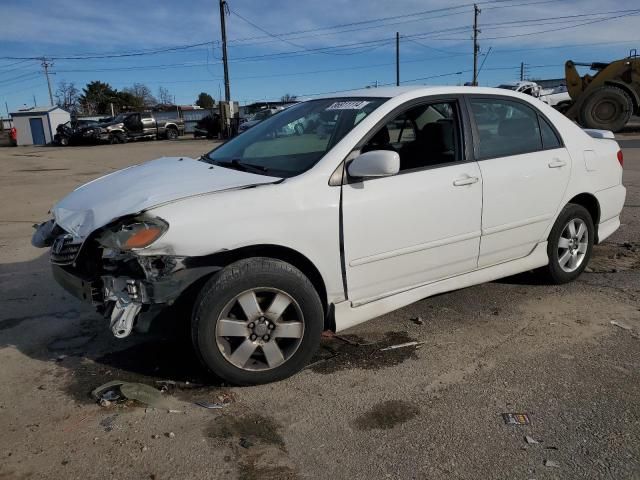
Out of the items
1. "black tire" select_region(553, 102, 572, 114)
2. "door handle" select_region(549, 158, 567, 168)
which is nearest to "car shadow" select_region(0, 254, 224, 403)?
"door handle" select_region(549, 158, 567, 168)

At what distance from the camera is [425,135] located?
3.93m

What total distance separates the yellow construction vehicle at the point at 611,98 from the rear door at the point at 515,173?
16.9m

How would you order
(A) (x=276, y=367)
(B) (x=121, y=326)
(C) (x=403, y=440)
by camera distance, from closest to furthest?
1. (C) (x=403, y=440)
2. (B) (x=121, y=326)
3. (A) (x=276, y=367)

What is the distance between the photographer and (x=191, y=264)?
9.79 ft

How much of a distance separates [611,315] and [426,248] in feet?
5.35

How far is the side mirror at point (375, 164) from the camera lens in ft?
10.5

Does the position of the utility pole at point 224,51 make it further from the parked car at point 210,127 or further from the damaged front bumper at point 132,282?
the damaged front bumper at point 132,282

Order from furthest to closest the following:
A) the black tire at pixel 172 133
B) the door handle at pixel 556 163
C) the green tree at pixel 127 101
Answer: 1. the green tree at pixel 127 101
2. the black tire at pixel 172 133
3. the door handle at pixel 556 163

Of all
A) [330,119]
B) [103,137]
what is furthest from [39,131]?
[330,119]

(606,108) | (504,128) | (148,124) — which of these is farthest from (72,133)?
(504,128)

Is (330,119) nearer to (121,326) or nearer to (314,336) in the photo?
(314,336)

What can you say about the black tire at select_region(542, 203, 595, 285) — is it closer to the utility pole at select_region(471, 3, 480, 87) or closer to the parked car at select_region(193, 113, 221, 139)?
the parked car at select_region(193, 113, 221, 139)

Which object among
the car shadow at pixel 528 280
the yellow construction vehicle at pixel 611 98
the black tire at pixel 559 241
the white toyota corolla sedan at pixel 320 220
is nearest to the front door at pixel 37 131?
the yellow construction vehicle at pixel 611 98

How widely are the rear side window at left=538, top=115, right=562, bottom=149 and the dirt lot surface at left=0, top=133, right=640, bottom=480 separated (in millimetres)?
1224
